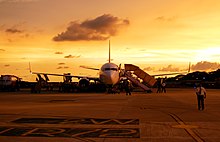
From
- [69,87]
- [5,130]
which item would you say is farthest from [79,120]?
[69,87]

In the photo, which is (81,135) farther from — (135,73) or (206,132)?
(135,73)

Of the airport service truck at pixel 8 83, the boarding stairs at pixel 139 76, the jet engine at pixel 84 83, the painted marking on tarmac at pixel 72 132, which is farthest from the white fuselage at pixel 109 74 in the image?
the painted marking on tarmac at pixel 72 132

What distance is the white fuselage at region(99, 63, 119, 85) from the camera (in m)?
51.5

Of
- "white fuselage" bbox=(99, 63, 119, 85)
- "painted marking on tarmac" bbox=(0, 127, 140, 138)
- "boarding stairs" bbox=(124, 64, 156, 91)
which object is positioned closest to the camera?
"painted marking on tarmac" bbox=(0, 127, 140, 138)

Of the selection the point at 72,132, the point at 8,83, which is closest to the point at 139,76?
the point at 8,83

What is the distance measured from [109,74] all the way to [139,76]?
1267 cm

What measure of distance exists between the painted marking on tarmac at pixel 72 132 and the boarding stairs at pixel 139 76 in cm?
4669

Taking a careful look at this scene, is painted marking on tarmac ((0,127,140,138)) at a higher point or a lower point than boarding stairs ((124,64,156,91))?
lower

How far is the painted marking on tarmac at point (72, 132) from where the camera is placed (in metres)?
12.1

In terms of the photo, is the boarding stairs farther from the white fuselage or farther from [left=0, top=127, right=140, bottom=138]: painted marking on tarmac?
[left=0, top=127, right=140, bottom=138]: painted marking on tarmac

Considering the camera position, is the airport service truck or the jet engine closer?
the jet engine

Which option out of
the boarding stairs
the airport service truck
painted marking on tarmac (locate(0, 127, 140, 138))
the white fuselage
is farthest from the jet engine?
painted marking on tarmac (locate(0, 127, 140, 138))

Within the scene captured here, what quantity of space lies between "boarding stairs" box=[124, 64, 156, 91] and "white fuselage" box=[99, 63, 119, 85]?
24.1 feet

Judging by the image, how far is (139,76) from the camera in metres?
63.0
